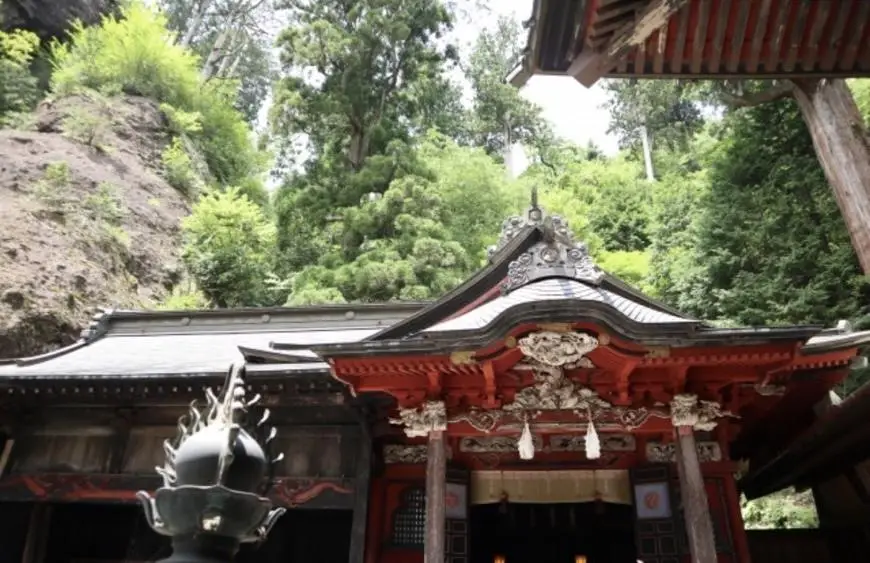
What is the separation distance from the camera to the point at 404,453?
811cm

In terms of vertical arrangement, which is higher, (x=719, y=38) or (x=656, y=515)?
(x=719, y=38)

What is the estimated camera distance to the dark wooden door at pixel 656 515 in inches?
289

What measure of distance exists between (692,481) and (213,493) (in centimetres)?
506

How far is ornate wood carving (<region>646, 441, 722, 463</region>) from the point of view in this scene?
25.2ft

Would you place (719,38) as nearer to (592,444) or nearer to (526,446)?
(592,444)

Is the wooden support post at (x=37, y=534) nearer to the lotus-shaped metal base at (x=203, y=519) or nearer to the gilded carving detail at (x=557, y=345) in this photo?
the lotus-shaped metal base at (x=203, y=519)

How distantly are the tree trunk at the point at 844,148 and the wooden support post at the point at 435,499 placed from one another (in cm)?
940

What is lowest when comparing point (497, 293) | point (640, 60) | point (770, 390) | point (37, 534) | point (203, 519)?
point (203, 519)

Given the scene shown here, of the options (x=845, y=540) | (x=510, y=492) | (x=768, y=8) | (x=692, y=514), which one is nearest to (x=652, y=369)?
(x=692, y=514)

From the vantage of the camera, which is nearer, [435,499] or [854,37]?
[854,37]

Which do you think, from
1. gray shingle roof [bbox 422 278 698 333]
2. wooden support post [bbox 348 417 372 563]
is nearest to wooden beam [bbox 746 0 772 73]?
gray shingle roof [bbox 422 278 698 333]

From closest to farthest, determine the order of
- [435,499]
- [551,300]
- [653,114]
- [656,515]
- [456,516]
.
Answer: [551,300] < [435,499] < [656,515] < [456,516] < [653,114]

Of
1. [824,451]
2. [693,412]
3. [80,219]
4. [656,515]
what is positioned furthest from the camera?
[80,219]

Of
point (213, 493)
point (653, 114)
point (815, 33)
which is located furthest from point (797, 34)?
point (653, 114)
